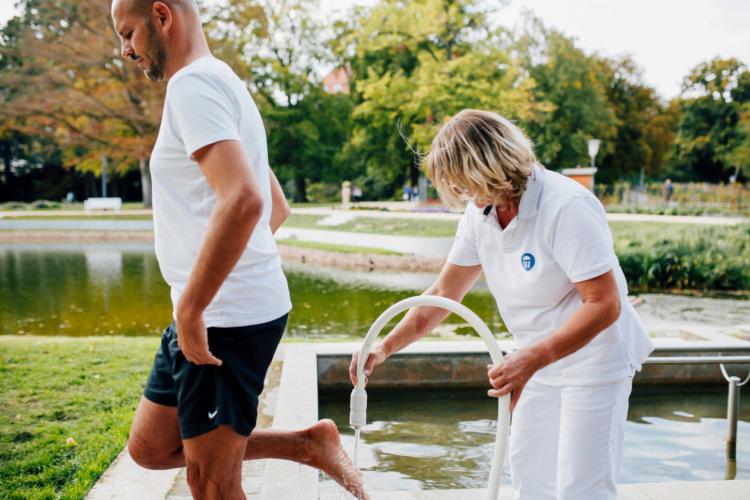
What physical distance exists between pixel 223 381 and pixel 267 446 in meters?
0.69

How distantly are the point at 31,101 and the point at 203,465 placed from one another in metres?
35.5

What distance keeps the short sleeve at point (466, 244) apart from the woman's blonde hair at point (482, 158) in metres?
0.27

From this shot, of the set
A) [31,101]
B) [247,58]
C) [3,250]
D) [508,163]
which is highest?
[247,58]

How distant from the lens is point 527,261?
2107mm

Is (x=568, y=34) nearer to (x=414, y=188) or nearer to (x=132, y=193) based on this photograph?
(x=414, y=188)

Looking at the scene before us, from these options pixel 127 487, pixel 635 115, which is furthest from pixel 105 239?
pixel 635 115

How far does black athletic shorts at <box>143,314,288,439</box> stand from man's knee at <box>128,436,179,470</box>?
0.89ft

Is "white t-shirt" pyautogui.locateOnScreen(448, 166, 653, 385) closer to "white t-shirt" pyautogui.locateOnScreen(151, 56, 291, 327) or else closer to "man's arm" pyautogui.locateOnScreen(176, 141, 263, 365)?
"white t-shirt" pyautogui.locateOnScreen(151, 56, 291, 327)

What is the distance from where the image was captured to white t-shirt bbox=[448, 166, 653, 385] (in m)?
1.96

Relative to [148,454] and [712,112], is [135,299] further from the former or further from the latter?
[712,112]

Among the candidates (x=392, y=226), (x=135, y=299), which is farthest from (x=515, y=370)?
(x=392, y=226)

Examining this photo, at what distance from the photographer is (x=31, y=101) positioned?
32812 millimetres

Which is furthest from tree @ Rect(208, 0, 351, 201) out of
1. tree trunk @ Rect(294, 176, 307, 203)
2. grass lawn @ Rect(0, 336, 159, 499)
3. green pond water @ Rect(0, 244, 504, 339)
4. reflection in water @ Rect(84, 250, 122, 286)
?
grass lawn @ Rect(0, 336, 159, 499)

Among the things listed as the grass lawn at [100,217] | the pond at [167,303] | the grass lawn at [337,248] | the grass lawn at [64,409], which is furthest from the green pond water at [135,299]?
the grass lawn at [100,217]
